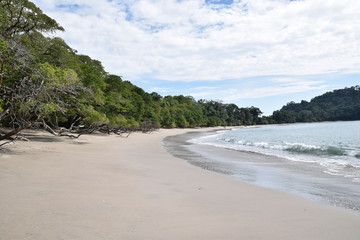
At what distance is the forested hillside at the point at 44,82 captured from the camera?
8.20 m

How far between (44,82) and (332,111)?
577 ft

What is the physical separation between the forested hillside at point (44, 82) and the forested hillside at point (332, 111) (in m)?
141

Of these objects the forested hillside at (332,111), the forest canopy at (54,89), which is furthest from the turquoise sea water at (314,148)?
the forested hillside at (332,111)

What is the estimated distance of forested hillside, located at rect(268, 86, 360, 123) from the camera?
14377 cm

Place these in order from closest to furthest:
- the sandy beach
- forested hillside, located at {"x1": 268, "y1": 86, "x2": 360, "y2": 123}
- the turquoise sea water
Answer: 1. the sandy beach
2. the turquoise sea water
3. forested hillside, located at {"x1": 268, "y1": 86, "x2": 360, "y2": 123}

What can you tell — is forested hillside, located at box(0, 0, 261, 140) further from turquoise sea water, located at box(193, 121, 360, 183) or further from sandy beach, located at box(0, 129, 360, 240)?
turquoise sea water, located at box(193, 121, 360, 183)

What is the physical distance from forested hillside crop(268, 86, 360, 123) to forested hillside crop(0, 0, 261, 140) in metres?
141

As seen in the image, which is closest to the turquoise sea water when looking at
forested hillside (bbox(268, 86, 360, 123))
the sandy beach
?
the sandy beach

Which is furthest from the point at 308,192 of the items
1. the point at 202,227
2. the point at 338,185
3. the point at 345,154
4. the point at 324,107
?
the point at 324,107

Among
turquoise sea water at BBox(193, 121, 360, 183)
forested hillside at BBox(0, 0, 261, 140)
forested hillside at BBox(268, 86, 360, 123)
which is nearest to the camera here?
forested hillside at BBox(0, 0, 261, 140)

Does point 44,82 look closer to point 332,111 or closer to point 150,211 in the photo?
point 150,211

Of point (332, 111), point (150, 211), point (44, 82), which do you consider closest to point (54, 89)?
point (44, 82)

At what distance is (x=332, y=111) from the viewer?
154 metres

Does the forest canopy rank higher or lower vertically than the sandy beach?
higher
